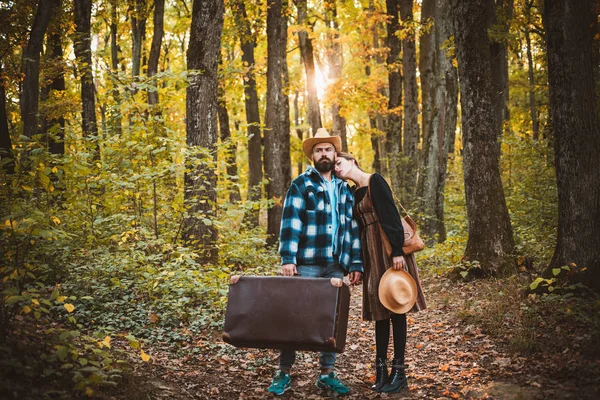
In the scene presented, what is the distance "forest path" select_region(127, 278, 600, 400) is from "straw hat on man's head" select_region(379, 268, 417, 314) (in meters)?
0.91

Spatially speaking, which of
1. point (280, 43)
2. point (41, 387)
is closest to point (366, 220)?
point (41, 387)

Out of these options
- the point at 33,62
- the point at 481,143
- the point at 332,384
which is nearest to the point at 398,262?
the point at 332,384

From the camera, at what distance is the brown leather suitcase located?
4.32 meters

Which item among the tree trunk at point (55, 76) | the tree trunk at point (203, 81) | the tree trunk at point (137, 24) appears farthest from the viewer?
the tree trunk at point (137, 24)

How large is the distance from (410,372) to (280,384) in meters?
1.69

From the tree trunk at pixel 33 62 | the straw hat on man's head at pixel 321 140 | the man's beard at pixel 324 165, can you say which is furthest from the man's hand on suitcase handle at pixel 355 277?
the tree trunk at pixel 33 62

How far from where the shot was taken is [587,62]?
21.2 ft

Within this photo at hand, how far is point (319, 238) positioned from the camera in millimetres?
4910

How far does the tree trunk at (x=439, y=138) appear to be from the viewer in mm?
14617

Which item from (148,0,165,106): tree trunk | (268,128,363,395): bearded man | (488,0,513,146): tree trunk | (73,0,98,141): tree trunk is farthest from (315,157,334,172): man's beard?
(148,0,165,106): tree trunk

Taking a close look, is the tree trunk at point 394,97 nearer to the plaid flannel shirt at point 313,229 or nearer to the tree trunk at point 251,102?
the tree trunk at point 251,102

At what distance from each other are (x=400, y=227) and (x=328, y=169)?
3.07 feet

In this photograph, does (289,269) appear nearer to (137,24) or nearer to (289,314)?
(289,314)

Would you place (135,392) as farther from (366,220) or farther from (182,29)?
(182,29)
